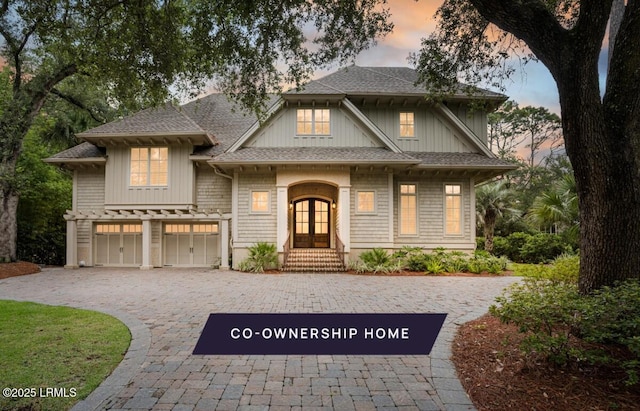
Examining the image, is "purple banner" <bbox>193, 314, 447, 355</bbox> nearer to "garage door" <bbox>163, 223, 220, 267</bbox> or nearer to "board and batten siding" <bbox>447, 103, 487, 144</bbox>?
"garage door" <bbox>163, 223, 220, 267</bbox>

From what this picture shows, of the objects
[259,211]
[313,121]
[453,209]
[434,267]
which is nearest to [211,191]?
[259,211]

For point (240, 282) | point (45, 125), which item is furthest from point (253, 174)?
point (45, 125)

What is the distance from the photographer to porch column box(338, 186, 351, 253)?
44.1 feet

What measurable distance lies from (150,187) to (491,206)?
1756 cm

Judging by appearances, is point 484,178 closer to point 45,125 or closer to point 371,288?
point 371,288

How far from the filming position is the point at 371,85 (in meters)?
15.5

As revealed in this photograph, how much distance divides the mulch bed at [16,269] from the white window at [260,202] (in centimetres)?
879

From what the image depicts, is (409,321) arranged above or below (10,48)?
below

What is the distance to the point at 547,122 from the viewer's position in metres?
31.9

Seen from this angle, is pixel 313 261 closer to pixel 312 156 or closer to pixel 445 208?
pixel 312 156

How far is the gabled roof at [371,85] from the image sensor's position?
1402 centimetres

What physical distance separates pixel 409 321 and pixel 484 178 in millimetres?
10963

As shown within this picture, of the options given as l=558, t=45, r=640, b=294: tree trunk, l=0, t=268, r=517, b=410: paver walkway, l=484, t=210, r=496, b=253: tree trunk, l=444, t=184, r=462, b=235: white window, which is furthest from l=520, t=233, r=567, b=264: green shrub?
l=558, t=45, r=640, b=294: tree trunk

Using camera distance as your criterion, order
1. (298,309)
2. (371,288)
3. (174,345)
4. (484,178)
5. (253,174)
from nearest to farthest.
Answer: (174,345) < (298,309) < (371,288) < (253,174) < (484,178)
